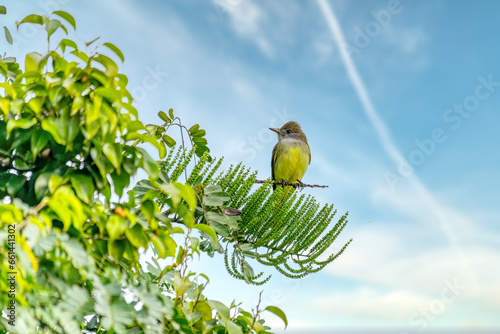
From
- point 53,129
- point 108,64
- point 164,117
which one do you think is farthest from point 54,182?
point 164,117

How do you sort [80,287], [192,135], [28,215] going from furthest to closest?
[192,135] → [80,287] → [28,215]

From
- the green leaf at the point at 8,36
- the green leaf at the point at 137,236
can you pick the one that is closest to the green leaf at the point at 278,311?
the green leaf at the point at 137,236

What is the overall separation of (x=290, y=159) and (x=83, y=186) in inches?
160

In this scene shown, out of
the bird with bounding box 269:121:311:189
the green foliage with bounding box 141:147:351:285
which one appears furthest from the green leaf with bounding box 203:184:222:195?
the bird with bounding box 269:121:311:189

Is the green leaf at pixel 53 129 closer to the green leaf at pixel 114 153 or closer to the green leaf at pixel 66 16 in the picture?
the green leaf at pixel 114 153

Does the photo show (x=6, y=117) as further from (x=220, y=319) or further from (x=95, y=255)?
(x=220, y=319)

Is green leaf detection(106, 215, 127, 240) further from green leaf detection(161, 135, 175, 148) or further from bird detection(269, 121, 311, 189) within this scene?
bird detection(269, 121, 311, 189)

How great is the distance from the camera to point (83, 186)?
1.71 m

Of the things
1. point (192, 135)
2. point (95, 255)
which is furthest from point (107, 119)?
point (192, 135)

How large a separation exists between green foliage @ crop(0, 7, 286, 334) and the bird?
3.68 m

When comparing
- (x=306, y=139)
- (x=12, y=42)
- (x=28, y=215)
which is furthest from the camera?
(x=306, y=139)

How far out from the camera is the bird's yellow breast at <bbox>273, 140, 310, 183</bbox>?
5633 mm

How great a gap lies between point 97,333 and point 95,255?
1.66ft

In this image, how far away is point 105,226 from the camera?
5.65 feet
